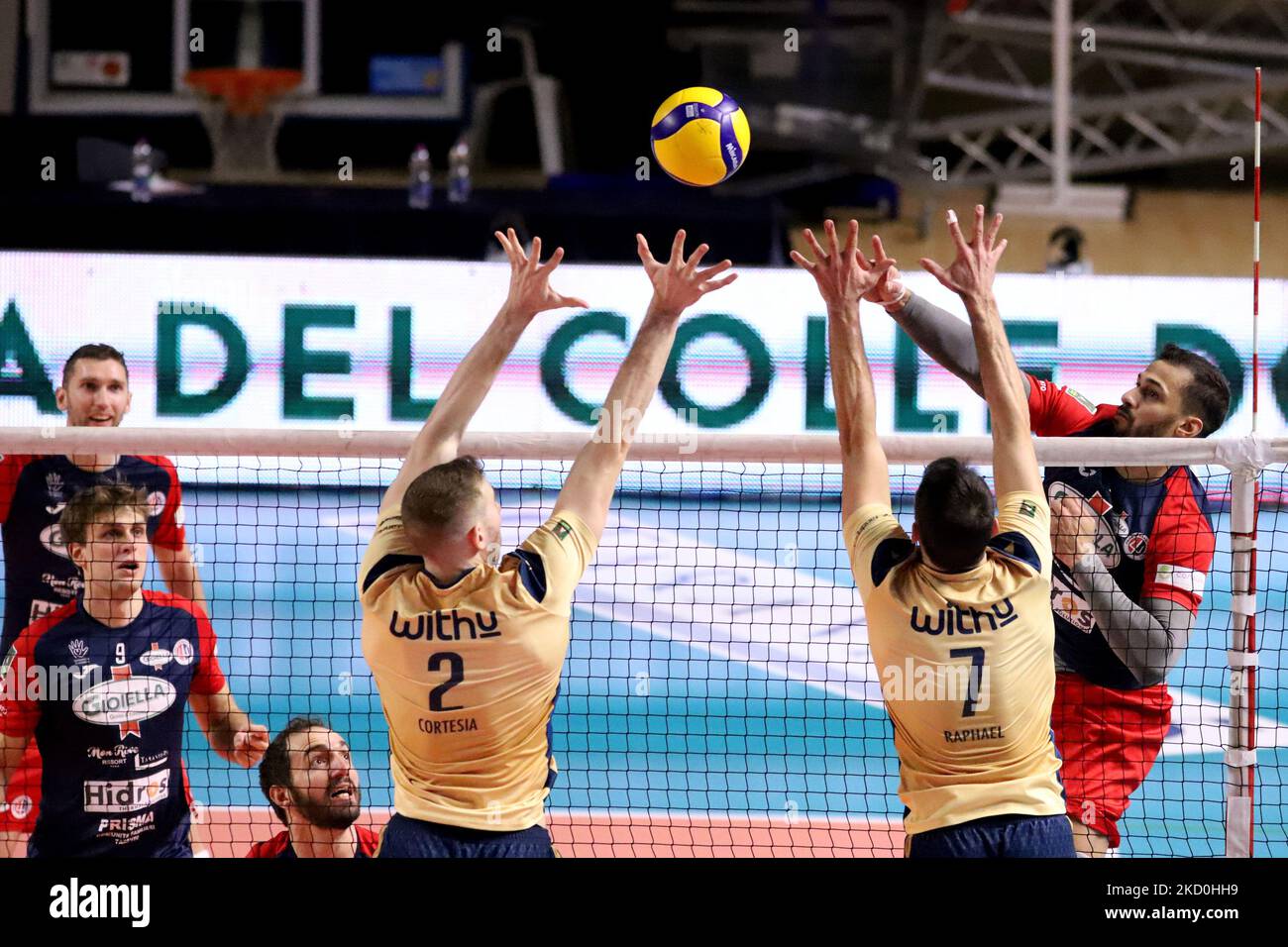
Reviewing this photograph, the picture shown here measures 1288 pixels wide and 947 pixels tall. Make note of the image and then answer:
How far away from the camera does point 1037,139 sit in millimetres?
20000

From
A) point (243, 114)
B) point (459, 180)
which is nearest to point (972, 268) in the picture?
point (459, 180)

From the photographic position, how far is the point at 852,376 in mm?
3846

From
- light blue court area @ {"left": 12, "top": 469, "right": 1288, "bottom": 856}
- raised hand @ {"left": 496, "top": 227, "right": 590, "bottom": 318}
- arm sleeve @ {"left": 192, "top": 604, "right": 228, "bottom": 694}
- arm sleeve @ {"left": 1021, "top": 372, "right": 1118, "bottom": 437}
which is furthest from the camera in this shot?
light blue court area @ {"left": 12, "top": 469, "right": 1288, "bottom": 856}

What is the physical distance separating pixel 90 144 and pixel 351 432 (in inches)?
347

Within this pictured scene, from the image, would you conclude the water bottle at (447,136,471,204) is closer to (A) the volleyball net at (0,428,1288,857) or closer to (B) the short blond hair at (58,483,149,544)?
(A) the volleyball net at (0,428,1288,857)

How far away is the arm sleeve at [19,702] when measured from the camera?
4500 mm

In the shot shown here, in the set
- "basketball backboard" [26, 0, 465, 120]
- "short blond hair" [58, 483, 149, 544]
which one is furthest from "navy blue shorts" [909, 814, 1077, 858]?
"basketball backboard" [26, 0, 465, 120]

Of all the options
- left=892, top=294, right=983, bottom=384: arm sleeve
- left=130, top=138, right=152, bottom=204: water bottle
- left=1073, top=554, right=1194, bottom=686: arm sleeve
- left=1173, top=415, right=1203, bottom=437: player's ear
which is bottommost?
left=1073, top=554, right=1194, bottom=686: arm sleeve

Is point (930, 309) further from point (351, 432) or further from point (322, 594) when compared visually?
point (322, 594)

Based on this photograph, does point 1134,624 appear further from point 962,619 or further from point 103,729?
point 103,729

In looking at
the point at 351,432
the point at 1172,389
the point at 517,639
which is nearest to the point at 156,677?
the point at 351,432

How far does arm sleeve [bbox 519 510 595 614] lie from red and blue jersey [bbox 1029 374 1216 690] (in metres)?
1.67

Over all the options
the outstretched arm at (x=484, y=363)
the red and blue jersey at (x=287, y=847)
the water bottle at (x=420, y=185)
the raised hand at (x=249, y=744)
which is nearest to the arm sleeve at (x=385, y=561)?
the outstretched arm at (x=484, y=363)

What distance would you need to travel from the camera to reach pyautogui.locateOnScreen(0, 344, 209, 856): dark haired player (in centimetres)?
531
